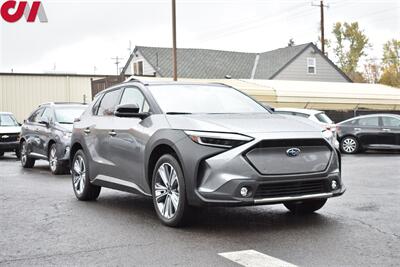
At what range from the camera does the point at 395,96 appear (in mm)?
35938

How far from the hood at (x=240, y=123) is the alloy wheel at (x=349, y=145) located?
14.4m

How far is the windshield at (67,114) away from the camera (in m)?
14.0

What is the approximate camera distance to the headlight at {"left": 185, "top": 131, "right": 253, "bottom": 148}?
6.20 meters

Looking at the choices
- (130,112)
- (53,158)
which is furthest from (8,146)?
(130,112)

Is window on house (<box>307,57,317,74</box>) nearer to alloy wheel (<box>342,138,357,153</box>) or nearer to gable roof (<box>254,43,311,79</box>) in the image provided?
gable roof (<box>254,43,311,79</box>)

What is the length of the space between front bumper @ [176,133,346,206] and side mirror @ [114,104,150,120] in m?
1.06

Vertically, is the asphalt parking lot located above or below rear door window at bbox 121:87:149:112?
below

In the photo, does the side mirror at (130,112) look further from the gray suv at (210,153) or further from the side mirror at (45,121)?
the side mirror at (45,121)

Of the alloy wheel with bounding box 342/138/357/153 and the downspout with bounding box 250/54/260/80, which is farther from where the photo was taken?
the downspout with bounding box 250/54/260/80

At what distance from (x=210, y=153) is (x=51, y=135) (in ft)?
27.7

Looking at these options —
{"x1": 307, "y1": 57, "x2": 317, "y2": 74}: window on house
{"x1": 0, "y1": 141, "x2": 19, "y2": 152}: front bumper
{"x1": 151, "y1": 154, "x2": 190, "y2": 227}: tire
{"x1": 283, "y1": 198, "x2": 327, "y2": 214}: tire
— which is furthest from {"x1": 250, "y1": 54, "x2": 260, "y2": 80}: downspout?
{"x1": 151, "y1": 154, "x2": 190, "y2": 227}: tire

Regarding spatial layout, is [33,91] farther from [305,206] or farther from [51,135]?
[305,206]

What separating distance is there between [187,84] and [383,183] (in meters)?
4.76

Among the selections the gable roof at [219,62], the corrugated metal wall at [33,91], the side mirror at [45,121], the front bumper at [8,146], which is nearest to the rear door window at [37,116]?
the side mirror at [45,121]
